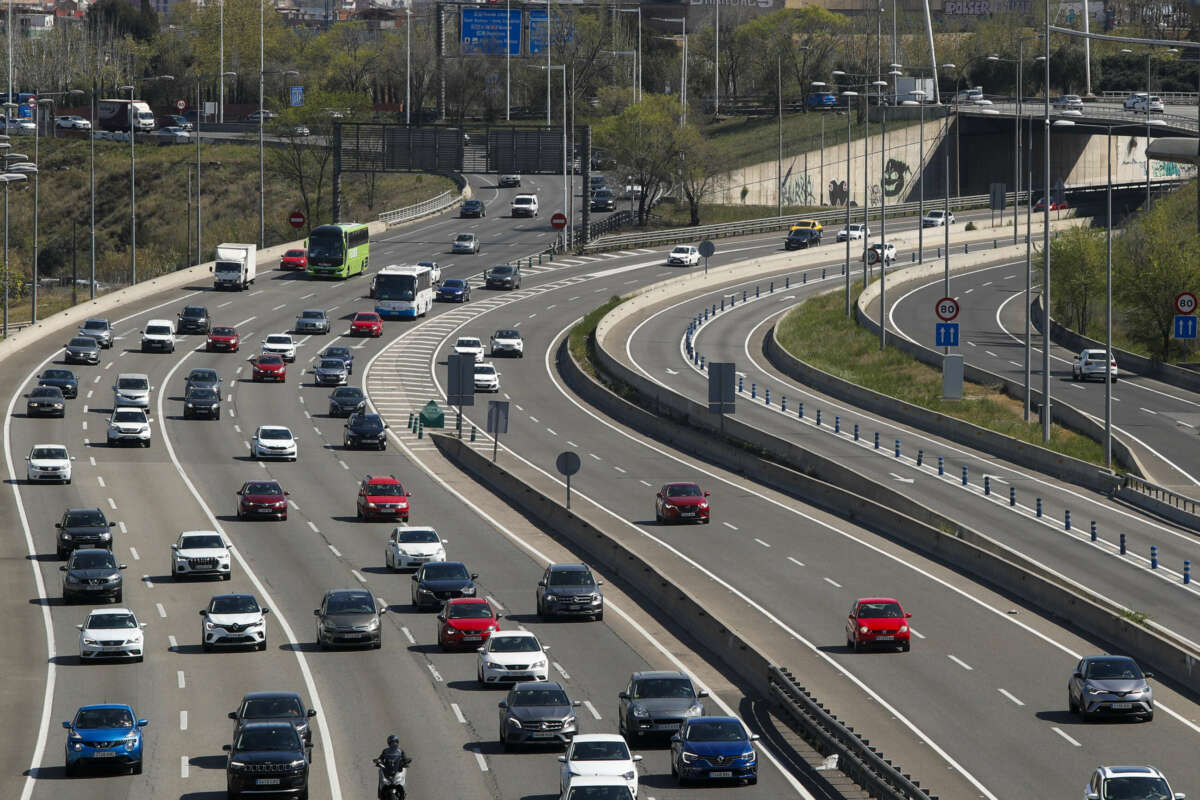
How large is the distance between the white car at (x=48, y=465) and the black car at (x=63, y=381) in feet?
52.2

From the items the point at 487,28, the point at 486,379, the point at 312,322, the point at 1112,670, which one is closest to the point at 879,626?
the point at 1112,670

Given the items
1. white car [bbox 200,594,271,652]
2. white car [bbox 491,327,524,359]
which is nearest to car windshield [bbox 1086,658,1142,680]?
white car [bbox 200,594,271,652]

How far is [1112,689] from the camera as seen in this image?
32.3 metres

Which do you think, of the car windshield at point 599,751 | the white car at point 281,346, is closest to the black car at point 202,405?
the white car at point 281,346

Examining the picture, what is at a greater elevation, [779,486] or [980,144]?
[980,144]

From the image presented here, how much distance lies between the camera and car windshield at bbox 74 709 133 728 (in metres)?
28.5

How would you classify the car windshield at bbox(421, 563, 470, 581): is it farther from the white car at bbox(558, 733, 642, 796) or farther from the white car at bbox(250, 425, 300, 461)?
the white car at bbox(250, 425, 300, 461)

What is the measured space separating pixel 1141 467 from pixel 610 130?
81586mm

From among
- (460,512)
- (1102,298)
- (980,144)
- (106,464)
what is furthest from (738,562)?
(980,144)

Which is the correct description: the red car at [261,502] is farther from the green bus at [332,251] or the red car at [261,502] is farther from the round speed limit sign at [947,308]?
the green bus at [332,251]

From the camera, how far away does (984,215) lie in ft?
449

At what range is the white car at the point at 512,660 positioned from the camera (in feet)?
113

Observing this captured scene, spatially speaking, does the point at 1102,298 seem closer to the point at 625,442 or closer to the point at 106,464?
the point at 625,442

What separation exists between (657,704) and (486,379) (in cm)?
4983
